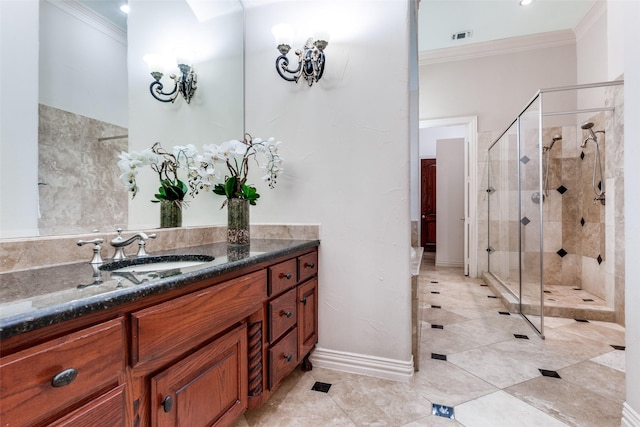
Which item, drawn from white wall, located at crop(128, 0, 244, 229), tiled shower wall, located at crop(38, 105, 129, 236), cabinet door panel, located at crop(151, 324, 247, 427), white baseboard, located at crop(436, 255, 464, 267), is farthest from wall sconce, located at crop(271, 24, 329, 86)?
white baseboard, located at crop(436, 255, 464, 267)

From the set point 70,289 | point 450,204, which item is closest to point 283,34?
point 70,289

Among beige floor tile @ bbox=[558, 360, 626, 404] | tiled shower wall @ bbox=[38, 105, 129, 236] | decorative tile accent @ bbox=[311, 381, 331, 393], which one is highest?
tiled shower wall @ bbox=[38, 105, 129, 236]

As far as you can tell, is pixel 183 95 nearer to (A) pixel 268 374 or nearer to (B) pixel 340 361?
(A) pixel 268 374

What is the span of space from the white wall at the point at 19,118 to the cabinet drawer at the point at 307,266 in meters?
1.09

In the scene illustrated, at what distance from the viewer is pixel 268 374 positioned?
135cm

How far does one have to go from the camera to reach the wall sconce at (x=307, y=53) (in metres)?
1.77

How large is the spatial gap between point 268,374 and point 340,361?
62 centimetres

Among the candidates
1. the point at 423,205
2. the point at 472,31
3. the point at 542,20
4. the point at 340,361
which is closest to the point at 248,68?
the point at 340,361

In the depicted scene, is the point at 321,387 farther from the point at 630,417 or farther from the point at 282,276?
the point at 630,417

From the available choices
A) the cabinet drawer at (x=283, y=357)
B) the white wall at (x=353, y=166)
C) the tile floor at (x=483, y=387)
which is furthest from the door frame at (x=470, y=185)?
the cabinet drawer at (x=283, y=357)

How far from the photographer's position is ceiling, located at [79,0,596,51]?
317 centimetres

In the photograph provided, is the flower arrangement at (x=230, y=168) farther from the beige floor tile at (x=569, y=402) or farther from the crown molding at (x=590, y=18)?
the crown molding at (x=590, y=18)

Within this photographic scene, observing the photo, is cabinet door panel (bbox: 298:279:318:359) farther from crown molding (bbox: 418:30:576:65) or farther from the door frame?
crown molding (bbox: 418:30:576:65)

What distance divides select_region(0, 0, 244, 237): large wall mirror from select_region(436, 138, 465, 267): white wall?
4278 mm
